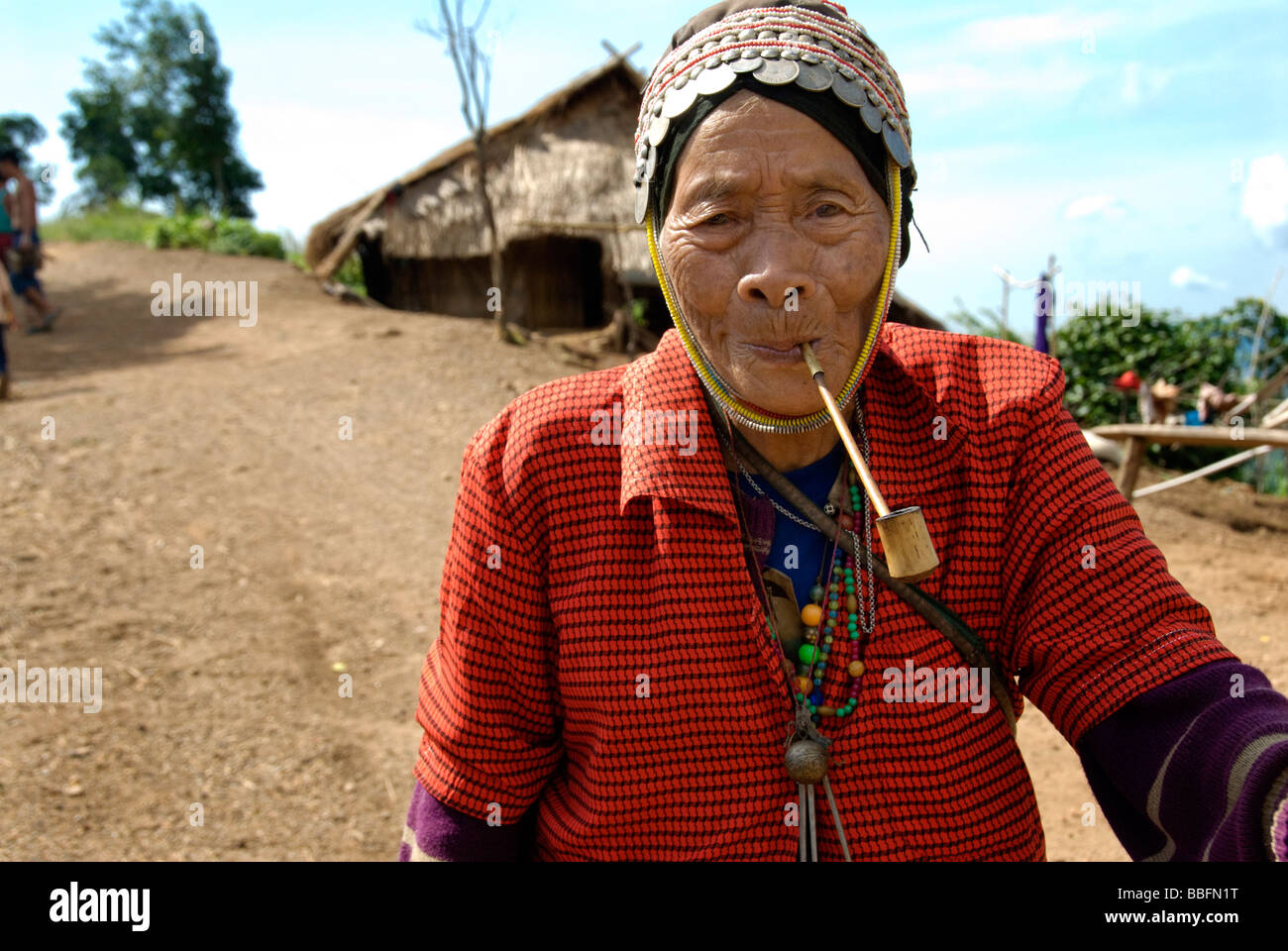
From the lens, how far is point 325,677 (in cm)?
470

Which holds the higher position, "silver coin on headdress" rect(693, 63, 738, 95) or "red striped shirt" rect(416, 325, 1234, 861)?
"silver coin on headdress" rect(693, 63, 738, 95)

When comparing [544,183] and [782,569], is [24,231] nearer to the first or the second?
[544,183]

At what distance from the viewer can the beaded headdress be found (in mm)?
1347

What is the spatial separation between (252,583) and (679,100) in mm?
4854

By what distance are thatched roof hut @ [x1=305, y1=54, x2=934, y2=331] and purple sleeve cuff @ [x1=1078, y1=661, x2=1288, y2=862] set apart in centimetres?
1184

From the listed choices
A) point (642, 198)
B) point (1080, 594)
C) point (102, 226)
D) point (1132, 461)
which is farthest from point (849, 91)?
point (102, 226)

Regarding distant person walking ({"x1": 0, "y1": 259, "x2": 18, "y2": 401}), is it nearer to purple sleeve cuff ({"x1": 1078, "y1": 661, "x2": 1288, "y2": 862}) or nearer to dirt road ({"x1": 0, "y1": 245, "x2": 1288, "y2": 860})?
dirt road ({"x1": 0, "y1": 245, "x2": 1288, "y2": 860})

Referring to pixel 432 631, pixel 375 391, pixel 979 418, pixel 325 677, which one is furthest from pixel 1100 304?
pixel 979 418

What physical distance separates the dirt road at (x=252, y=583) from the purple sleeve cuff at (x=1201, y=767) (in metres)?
2.51

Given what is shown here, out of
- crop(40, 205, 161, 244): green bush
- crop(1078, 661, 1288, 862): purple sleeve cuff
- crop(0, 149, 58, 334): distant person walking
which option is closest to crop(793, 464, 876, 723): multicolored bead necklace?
crop(1078, 661, 1288, 862): purple sleeve cuff

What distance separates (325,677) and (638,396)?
362cm

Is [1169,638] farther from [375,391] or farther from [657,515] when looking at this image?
[375,391]

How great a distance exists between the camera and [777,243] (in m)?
1.36
